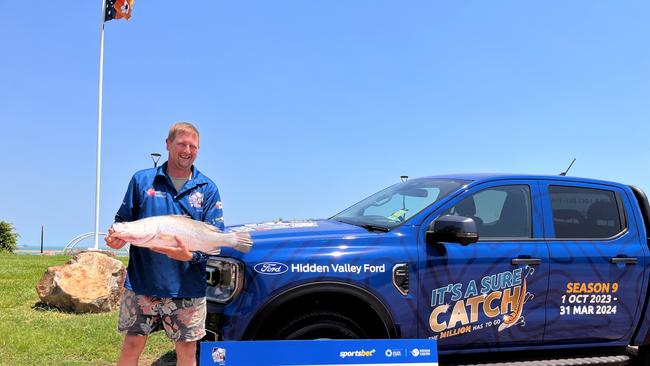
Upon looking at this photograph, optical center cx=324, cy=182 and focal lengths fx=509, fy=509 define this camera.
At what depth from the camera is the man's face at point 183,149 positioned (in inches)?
119

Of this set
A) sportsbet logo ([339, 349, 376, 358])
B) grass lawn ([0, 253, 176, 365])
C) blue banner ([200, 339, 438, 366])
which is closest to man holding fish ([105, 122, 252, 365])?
blue banner ([200, 339, 438, 366])

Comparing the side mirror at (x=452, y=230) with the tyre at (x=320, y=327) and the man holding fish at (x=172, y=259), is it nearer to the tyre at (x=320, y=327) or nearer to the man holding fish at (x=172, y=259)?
the tyre at (x=320, y=327)

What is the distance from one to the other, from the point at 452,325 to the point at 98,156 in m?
17.6

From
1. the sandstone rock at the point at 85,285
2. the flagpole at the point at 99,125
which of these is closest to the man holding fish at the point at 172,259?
the sandstone rock at the point at 85,285

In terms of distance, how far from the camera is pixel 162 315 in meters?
3.10

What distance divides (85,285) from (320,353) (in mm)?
5360

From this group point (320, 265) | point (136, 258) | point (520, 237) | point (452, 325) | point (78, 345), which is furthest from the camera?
point (78, 345)

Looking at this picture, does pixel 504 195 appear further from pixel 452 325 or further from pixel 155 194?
pixel 155 194

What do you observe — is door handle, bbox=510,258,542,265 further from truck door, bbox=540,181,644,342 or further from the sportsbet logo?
the sportsbet logo

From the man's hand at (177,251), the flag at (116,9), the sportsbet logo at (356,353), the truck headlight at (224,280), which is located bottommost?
the sportsbet logo at (356,353)

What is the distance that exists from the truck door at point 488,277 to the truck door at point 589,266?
0.45 ft

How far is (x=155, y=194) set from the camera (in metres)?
3.07

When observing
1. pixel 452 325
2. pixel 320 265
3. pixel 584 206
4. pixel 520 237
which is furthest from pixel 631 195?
pixel 320 265

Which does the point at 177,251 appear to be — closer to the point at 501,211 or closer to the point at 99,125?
the point at 501,211
